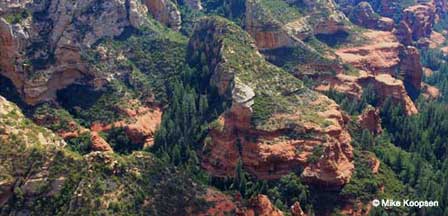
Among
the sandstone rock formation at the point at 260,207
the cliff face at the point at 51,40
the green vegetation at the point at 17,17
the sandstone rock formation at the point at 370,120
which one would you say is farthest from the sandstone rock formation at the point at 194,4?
the sandstone rock formation at the point at 260,207

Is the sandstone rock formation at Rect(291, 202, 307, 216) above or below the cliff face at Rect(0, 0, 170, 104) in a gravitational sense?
below

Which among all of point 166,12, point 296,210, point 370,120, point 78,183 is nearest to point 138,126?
point 78,183

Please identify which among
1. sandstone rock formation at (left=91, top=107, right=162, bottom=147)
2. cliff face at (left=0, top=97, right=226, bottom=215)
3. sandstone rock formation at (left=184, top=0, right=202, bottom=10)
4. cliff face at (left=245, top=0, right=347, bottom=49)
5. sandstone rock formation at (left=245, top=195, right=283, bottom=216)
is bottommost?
sandstone rock formation at (left=245, top=195, right=283, bottom=216)

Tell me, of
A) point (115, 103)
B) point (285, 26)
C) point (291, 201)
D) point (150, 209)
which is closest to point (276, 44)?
point (285, 26)

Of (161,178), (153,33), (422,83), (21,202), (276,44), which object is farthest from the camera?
(422,83)

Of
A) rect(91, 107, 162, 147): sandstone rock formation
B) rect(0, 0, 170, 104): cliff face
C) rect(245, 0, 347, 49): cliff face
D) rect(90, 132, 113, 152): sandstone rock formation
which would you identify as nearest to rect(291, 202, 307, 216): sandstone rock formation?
rect(91, 107, 162, 147): sandstone rock formation

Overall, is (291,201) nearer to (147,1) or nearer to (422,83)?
(147,1)

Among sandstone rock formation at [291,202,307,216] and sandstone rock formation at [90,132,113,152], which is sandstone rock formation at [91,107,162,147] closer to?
sandstone rock formation at [90,132,113,152]

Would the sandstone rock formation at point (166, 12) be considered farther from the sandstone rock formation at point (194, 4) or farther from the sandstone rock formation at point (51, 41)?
the sandstone rock formation at point (51, 41)
